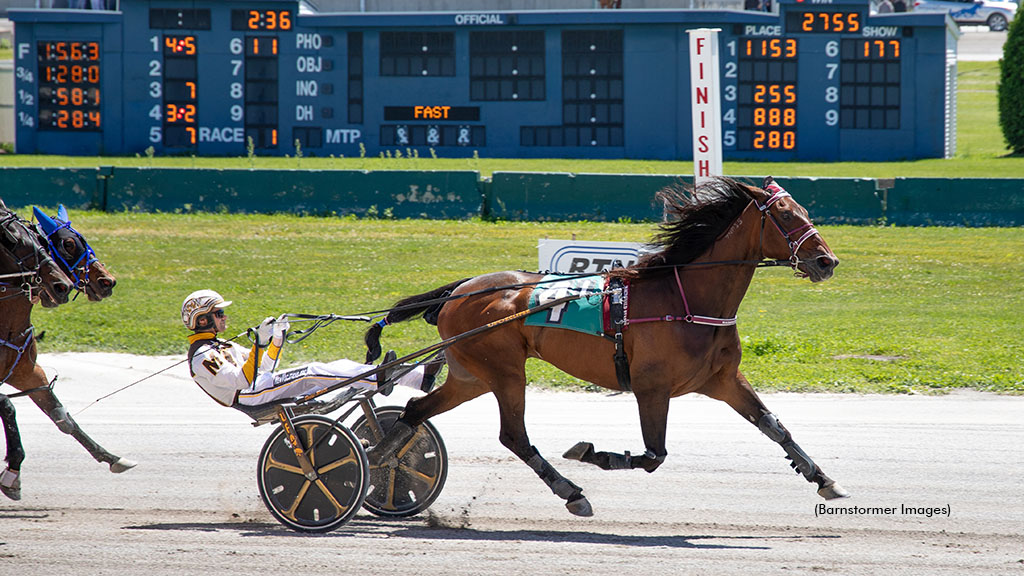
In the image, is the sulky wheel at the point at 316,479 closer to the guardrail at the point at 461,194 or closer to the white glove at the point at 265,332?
the white glove at the point at 265,332

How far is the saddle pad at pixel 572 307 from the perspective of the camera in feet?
20.6

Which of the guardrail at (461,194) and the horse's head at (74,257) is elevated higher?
the guardrail at (461,194)

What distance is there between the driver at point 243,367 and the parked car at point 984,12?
1667 inches

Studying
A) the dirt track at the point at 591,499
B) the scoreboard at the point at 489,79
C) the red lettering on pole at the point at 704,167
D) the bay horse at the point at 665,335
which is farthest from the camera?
the scoreboard at the point at 489,79

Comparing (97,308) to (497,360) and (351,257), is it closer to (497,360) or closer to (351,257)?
(351,257)

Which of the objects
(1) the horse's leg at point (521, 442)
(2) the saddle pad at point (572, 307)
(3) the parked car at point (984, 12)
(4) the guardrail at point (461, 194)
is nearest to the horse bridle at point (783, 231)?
(2) the saddle pad at point (572, 307)

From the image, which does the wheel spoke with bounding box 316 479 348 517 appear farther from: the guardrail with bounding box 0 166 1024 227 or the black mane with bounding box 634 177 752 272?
the guardrail with bounding box 0 166 1024 227

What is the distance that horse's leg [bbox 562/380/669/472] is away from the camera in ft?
19.7

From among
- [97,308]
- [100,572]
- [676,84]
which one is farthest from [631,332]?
[676,84]

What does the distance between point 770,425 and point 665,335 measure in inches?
32.1

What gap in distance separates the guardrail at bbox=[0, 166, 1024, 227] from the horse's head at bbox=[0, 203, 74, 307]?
1160 cm

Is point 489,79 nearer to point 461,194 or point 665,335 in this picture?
point 461,194

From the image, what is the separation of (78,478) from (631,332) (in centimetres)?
377

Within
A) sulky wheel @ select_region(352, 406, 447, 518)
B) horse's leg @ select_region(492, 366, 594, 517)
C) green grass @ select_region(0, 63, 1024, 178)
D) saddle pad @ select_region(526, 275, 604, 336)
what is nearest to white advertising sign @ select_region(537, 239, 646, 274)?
saddle pad @ select_region(526, 275, 604, 336)
